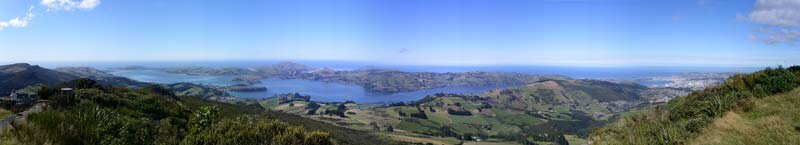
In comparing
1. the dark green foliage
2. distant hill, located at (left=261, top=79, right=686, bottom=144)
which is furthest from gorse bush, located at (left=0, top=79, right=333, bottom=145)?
the dark green foliage

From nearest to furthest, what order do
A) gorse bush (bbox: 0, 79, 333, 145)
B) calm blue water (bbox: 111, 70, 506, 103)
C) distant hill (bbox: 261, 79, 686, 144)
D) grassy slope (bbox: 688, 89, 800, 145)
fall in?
gorse bush (bbox: 0, 79, 333, 145)
grassy slope (bbox: 688, 89, 800, 145)
distant hill (bbox: 261, 79, 686, 144)
calm blue water (bbox: 111, 70, 506, 103)

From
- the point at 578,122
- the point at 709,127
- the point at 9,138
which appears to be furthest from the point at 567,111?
the point at 9,138

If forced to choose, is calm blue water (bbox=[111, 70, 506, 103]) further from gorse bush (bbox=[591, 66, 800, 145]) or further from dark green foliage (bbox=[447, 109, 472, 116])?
gorse bush (bbox=[591, 66, 800, 145])

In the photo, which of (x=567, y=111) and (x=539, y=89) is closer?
(x=567, y=111)

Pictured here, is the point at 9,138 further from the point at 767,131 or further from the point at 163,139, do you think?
the point at 767,131

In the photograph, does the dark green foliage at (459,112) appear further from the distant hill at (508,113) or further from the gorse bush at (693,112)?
the gorse bush at (693,112)
